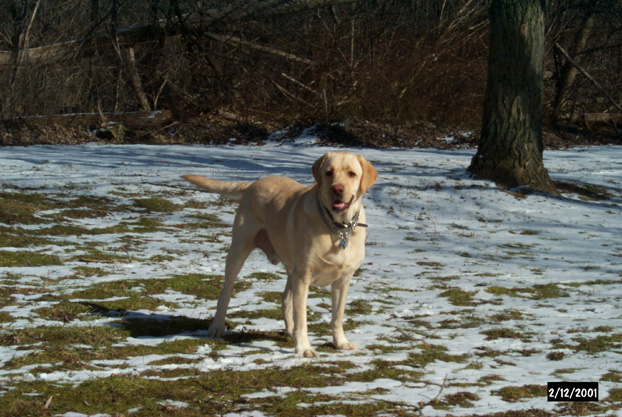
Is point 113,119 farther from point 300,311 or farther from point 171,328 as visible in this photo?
point 300,311

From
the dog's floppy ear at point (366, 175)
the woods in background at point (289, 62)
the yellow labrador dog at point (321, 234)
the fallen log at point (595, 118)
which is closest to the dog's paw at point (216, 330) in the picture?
the yellow labrador dog at point (321, 234)

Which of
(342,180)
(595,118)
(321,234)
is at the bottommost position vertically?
(321,234)

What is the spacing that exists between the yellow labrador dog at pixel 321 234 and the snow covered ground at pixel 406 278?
0.25 metres

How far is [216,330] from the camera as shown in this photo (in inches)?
A: 196

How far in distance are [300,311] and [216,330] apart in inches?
29.7

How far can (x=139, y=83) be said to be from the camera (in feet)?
57.8

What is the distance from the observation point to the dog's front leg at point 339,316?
15.6 feet

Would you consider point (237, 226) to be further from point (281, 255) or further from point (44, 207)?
point (44, 207)

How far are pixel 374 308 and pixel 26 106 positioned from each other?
1330cm

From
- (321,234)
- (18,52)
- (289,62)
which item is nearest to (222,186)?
(321,234)

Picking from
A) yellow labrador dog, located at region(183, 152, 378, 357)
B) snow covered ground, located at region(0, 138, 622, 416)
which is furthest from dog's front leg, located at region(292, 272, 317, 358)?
snow covered ground, located at region(0, 138, 622, 416)

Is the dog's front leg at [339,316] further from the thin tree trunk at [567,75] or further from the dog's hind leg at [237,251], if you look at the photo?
the thin tree trunk at [567,75]

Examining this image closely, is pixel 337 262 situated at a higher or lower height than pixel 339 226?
lower

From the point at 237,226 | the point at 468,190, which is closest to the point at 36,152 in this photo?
the point at 468,190
